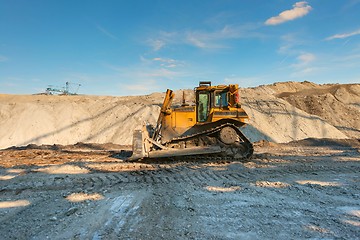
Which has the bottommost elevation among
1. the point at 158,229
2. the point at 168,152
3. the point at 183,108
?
the point at 158,229

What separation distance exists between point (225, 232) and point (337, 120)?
74.5 feet

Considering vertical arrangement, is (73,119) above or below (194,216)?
above

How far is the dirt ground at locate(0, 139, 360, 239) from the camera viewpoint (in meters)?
4.16

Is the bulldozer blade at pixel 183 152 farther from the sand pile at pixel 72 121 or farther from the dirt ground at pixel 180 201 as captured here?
the sand pile at pixel 72 121

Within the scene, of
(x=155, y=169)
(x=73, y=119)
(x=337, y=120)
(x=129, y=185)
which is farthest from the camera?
(x=337, y=120)

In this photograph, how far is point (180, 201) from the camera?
550 cm

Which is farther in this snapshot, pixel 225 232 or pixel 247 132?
pixel 247 132

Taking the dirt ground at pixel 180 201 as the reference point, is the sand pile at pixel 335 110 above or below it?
above

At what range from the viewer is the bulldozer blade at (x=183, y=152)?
29.1ft

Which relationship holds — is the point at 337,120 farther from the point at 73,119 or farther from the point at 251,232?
the point at 251,232

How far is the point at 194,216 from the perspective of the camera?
4723 millimetres

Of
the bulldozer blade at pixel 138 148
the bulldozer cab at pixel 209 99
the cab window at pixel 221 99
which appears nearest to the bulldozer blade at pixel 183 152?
the bulldozer blade at pixel 138 148

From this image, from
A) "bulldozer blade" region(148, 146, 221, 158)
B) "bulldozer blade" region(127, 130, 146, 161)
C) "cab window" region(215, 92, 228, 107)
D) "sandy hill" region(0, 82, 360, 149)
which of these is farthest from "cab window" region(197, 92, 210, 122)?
"sandy hill" region(0, 82, 360, 149)

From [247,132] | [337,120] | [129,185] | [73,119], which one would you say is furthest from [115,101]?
[337,120]
